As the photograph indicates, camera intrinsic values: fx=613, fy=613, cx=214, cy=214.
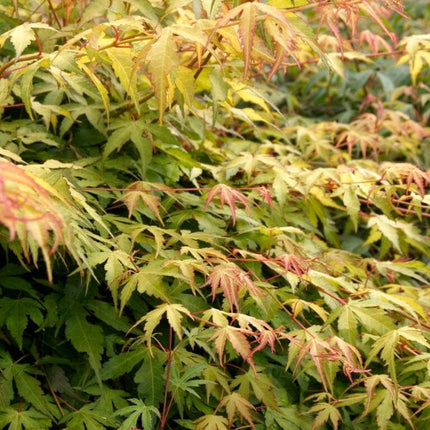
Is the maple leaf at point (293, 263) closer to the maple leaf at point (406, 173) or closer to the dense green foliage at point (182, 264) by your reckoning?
the dense green foliage at point (182, 264)

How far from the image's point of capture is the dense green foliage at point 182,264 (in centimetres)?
146

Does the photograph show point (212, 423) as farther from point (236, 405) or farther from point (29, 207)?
point (29, 207)

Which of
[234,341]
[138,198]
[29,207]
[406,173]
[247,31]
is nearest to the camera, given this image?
[29,207]

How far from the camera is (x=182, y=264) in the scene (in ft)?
4.96

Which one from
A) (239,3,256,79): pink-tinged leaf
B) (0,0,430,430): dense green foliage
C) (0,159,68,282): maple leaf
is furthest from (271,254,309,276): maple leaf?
(0,159,68,282): maple leaf

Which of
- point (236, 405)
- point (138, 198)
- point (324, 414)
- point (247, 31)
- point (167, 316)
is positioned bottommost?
point (324, 414)

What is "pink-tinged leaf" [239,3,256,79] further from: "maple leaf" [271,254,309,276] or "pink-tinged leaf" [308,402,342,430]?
"pink-tinged leaf" [308,402,342,430]

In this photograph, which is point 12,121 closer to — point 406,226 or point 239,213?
point 239,213

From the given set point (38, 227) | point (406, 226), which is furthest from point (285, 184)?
point (38, 227)

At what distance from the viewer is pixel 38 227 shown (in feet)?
2.85

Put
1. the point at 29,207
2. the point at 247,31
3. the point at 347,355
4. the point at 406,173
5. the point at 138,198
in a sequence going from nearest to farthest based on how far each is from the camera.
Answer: the point at 29,207 < the point at 247,31 < the point at 347,355 < the point at 138,198 < the point at 406,173

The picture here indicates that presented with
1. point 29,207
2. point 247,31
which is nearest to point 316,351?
point 247,31

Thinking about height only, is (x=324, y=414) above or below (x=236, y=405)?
below

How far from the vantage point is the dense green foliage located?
4.80 ft
